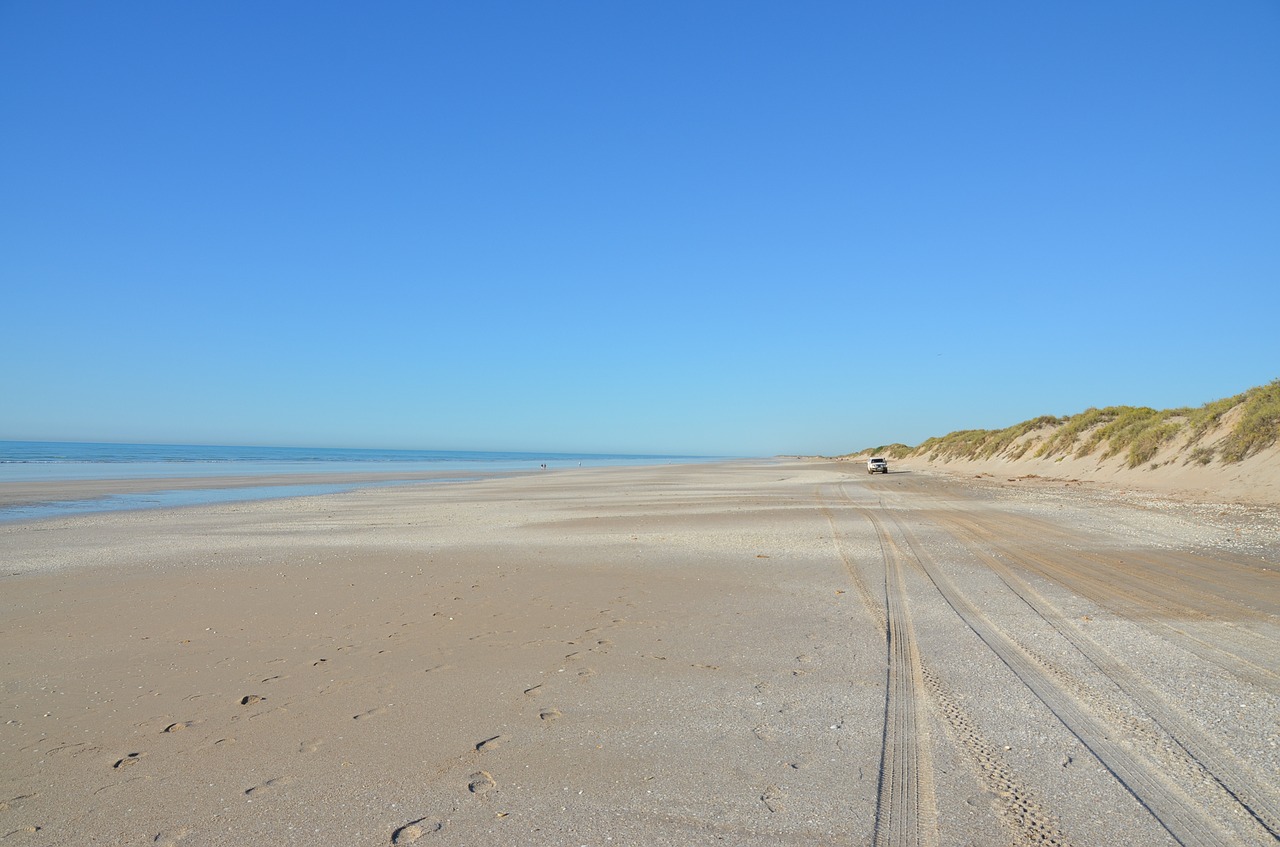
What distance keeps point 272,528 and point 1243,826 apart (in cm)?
1777

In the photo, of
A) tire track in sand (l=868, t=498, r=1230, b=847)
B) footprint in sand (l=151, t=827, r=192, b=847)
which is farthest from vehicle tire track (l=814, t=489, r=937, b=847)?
footprint in sand (l=151, t=827, r=192, b=847)

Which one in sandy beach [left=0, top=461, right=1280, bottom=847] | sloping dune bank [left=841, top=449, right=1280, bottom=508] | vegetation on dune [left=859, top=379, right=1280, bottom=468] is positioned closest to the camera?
sandy beach [left=0, top=461, right=1280, bottom=847]

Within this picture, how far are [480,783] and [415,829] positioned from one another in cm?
52

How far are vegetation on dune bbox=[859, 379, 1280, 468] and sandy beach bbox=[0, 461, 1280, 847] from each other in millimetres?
14945

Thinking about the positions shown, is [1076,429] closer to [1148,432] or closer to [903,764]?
[1148,432]

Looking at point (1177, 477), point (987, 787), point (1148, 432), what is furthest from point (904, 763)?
point (1148, 432)

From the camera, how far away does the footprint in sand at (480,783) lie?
3.90m

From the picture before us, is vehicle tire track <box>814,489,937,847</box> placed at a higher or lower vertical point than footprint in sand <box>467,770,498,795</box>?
higher

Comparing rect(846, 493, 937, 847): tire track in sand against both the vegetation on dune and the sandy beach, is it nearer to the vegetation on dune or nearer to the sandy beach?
the sandy beach

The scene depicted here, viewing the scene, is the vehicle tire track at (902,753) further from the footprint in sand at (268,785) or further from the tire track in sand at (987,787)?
the footprint in sand at (268,785)

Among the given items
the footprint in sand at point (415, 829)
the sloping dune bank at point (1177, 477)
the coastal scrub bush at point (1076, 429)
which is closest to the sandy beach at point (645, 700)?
the footprint in sand at point (415, 829)

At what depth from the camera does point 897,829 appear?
3438 millimetres

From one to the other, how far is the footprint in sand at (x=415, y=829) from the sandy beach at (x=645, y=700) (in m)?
0.01

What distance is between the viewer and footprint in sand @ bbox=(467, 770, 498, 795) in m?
3.90
